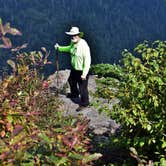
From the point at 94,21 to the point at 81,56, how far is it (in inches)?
418

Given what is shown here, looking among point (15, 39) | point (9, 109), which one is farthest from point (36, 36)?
point (9, 109)

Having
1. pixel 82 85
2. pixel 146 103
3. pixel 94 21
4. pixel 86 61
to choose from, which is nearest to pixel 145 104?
pixel 146 103

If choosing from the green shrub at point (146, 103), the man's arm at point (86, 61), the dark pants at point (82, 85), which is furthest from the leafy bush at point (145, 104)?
the dark pants at point (82, 85)

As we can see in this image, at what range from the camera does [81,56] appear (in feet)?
29.6

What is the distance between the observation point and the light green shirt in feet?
29.5

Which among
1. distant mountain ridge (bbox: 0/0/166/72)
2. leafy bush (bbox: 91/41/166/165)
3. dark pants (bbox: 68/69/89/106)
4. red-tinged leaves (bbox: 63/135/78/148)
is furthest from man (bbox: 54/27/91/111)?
distant mountain ridge (bbox: 0/0/166/72)

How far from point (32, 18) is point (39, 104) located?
14.2m

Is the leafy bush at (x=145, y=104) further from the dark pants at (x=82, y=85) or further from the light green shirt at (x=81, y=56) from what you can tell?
the dark pants at (x=82, y=85)

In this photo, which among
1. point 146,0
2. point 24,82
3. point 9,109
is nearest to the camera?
point 9,109

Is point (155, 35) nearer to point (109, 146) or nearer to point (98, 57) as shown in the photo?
point (98, 57)

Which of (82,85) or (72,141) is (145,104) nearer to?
(72,141)

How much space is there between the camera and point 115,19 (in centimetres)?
2020

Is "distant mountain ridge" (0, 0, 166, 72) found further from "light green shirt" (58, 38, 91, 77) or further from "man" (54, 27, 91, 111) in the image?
"light green shirt" (58, 38, 91, 77)

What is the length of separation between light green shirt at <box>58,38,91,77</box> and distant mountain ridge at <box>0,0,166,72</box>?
6.55 meters
